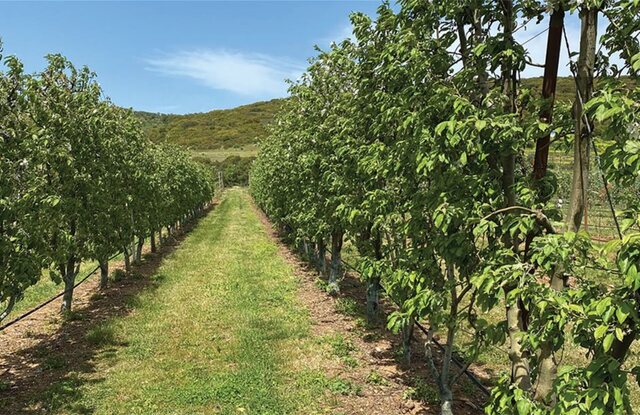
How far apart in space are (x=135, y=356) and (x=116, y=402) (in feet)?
7.17

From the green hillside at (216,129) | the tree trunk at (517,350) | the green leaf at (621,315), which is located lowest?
the tree trunk at (517,350)

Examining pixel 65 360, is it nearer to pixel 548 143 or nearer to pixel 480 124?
pixel 480 124

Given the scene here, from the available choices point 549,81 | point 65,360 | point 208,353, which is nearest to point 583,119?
point 549,81

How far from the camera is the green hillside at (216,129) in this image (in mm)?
146875

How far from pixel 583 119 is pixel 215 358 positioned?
8.33 metres

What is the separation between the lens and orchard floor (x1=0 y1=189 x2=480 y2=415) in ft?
25.1

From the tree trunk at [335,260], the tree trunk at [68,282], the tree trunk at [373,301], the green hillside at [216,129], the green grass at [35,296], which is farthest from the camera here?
the green hillside at [216,129]

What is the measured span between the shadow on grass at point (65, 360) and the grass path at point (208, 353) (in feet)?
0.29

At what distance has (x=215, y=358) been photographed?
9.65 meters

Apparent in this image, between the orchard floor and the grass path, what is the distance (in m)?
0.03

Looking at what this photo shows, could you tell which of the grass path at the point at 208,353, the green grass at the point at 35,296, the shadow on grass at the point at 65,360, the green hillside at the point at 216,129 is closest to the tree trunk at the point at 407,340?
the grass path at the point at 208,353

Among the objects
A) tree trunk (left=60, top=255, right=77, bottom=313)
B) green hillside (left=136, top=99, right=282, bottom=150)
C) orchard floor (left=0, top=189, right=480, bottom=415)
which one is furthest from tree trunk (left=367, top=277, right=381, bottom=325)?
green hillside (left=136, top=99, right=282, bottom=150)

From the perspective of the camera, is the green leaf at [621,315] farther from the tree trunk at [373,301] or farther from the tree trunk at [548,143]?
the tree trunk at [373,301]

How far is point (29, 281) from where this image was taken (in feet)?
26.0
